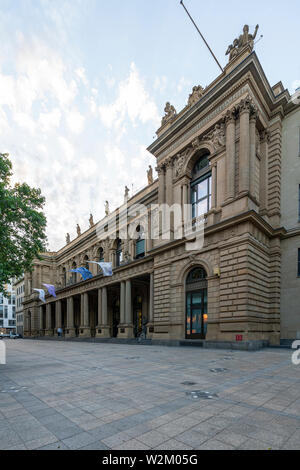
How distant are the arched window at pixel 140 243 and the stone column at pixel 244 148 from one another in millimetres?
14744

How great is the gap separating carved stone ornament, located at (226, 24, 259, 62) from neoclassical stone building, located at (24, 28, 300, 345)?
87mm

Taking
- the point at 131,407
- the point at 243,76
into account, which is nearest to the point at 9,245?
the point at 131,407

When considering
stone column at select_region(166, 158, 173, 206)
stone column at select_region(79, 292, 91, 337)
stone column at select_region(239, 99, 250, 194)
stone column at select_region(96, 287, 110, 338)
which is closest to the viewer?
stone column at select_region(239, 99, 250, 194)

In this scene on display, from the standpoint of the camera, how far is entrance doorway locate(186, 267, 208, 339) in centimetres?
1866

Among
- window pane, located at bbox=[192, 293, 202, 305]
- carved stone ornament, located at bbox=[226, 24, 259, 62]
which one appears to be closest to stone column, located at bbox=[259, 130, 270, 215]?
carved stone ornament, located at bbox=[226, 24, 259, 62]

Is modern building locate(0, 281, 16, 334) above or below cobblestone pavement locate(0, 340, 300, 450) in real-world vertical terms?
below

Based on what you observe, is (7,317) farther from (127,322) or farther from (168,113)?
(168,113)

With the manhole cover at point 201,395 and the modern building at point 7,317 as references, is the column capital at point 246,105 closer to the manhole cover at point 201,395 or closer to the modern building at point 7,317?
the manhole cover at point 201,395

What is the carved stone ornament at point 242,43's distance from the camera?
18.8 meters

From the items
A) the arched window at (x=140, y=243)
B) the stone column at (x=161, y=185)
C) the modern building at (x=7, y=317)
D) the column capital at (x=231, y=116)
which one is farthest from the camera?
the modern building at (x=7, y=317)

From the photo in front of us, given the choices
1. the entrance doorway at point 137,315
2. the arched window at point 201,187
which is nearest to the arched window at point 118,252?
the entrance doorway at point 137,315

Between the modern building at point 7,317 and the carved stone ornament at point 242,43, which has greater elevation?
the carved stone ornament at point 242,43

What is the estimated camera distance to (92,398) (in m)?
5.70

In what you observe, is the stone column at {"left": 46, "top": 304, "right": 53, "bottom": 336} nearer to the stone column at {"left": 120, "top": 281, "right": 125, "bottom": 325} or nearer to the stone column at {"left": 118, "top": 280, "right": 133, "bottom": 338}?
the stone column at {"left": 120, "top": 281, "right": 125, "bottom": 325}
